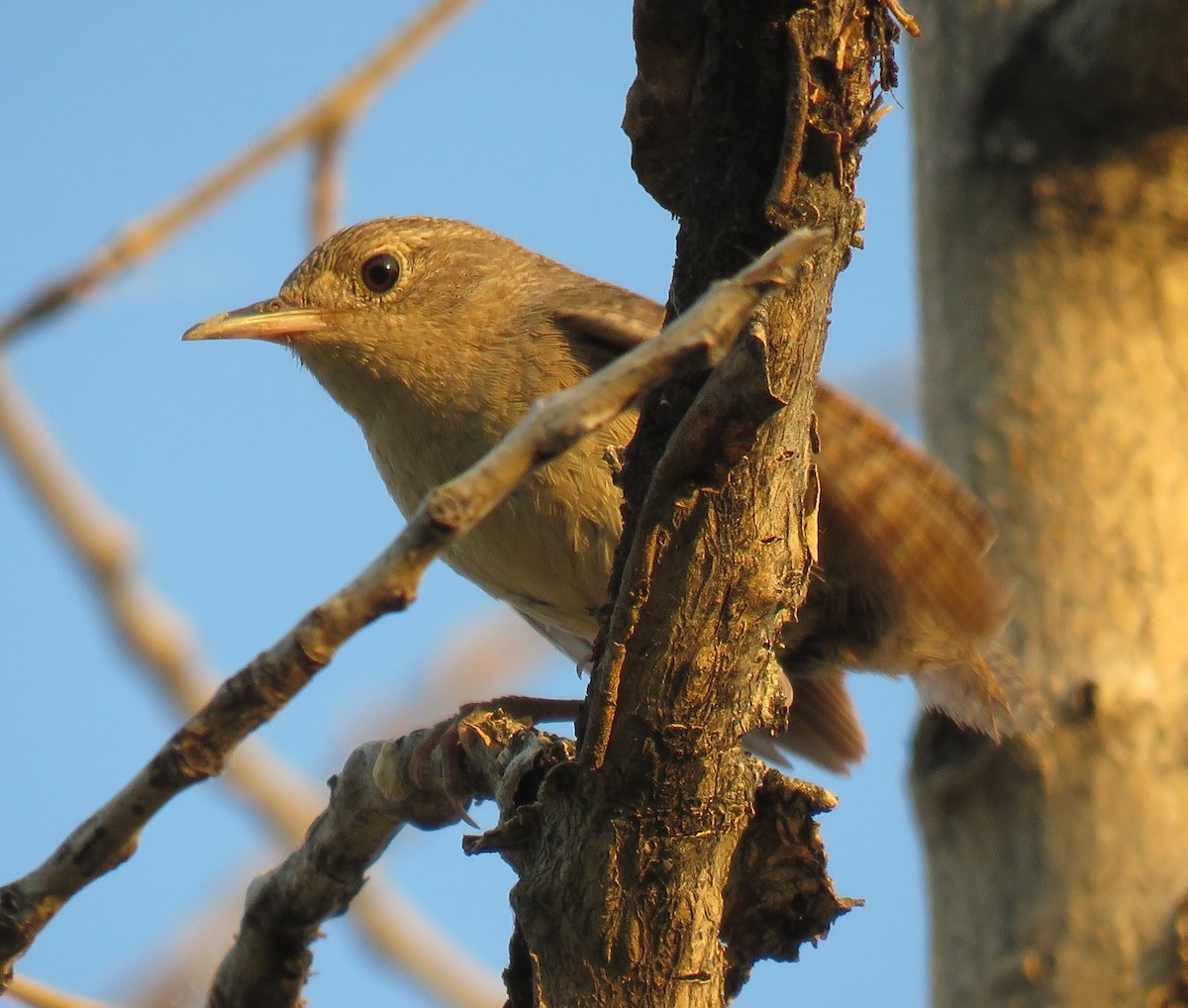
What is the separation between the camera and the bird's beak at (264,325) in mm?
5160

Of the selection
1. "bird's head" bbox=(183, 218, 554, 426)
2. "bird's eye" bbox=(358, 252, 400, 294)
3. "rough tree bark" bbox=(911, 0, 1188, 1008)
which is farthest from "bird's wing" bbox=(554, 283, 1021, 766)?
"bird's eye" bbox=(358, 252, 400, 294)

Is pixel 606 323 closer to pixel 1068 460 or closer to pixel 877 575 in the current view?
pixel 877 575

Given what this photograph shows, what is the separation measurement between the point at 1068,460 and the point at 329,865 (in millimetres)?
2202

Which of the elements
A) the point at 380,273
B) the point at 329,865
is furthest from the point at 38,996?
the point at 380,273

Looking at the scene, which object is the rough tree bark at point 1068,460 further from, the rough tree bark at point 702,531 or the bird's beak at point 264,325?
the bird's beak at point 264,325

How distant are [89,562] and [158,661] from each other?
414mm

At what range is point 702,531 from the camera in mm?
2494

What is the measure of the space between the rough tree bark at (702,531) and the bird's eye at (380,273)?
108 inches

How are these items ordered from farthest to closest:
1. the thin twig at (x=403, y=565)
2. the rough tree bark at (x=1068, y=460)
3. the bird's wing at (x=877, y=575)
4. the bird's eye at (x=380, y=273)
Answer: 1. the bird's eye at (x=380, y=273)
2. the bird's wing at (x=877, y=575)
3. the rough tree bark at (x=1068, y=460)
4. the thin twig at (x=403, y=565)

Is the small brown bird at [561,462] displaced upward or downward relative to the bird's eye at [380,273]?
downward

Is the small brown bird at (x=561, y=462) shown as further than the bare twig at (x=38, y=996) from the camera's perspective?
Yes

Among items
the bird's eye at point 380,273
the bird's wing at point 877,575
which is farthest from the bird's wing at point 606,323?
the bird's eye at point 380,273

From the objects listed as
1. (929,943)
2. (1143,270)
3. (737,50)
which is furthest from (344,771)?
(1143,270)

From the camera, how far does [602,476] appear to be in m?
4.28
